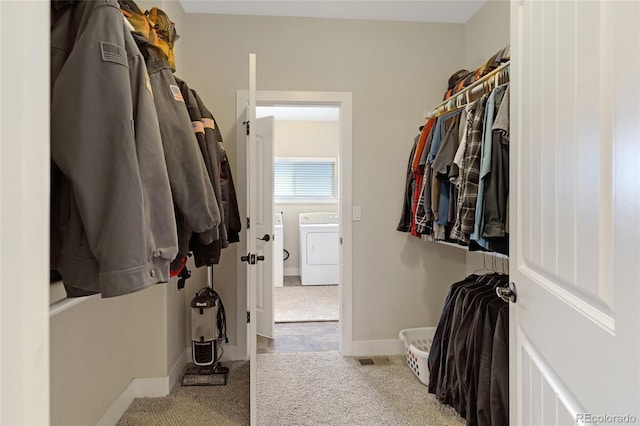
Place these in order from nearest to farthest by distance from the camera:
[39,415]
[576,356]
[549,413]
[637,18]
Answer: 1. [39,415]
2. [637,18]
3. [576,356]
4. [549,413]

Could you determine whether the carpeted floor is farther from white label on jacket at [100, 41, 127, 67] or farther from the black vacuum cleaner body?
white label on jacket at [100, 41, 127, 67]

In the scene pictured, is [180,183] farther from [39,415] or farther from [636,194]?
[636,194]

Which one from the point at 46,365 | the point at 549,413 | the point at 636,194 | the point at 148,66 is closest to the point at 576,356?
the point at 549,413

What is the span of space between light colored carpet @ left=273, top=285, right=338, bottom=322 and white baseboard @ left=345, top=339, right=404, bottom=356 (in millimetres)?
925

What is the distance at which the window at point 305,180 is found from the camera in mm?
5648

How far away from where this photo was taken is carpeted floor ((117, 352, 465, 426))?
78.6 inches

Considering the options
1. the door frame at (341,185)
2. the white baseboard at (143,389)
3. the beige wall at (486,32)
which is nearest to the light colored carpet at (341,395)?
the door frame at (341,185)

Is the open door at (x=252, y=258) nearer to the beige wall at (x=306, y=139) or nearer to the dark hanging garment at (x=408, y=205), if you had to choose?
the dark hanging garment at (x=408, y=205)

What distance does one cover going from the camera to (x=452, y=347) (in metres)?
2.05

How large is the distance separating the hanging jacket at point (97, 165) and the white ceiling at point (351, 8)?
1.97 meters

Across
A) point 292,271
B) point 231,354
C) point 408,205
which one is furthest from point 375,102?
point 292,271

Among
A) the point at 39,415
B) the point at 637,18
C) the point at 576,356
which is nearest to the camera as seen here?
the point at 39,415

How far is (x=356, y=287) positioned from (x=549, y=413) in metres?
1.95

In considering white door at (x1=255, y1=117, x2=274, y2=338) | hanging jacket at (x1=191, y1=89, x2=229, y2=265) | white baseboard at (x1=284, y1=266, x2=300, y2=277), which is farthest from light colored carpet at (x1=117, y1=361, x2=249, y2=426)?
white baseboard at (x1=284, y1=266, x2=300, y2=277)
